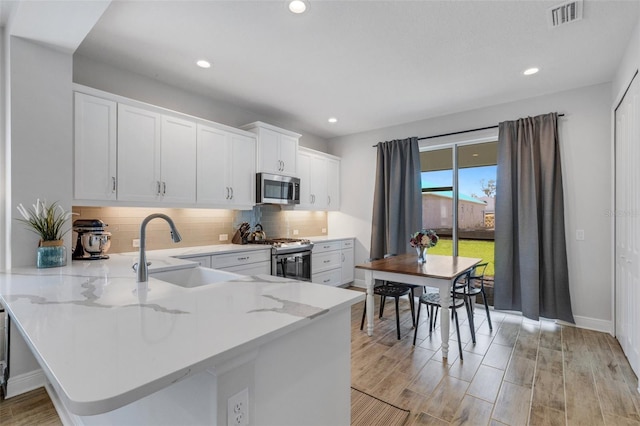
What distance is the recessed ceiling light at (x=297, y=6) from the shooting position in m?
2.10

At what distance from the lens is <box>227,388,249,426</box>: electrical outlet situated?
85cm

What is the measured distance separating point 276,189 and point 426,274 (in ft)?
7.69

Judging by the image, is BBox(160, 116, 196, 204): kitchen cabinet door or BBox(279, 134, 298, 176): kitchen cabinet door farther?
BBox(279, 134, 298, 176): kitchen cabinet door

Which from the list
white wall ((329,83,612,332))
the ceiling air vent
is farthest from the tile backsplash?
the ceiling air vent

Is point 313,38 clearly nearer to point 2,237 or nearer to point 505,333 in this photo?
point 2,237

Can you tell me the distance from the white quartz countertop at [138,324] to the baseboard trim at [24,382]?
0.85 m

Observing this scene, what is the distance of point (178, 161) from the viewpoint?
323 centimetres

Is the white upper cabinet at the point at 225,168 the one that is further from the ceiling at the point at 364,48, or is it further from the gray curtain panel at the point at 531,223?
the gray curtain panel at the point at 531,223

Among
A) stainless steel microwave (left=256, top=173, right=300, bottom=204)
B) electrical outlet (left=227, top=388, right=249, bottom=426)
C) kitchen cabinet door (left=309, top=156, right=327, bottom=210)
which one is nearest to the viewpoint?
electrical outlet (left=227, top=388, right=249, bottom=426)

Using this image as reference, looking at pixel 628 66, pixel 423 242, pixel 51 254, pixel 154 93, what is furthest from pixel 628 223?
pixel 154 93

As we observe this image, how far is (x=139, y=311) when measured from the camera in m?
1.13

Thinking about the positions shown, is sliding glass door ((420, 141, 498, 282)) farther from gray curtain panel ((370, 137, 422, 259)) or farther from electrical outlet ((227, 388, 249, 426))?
electrical outlet ((227, 388, 249, 426))

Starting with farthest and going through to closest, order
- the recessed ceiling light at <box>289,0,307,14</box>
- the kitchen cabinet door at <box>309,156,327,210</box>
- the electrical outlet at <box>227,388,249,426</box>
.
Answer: the kitchen cabinet door at <box>309,156,327,210</box>
the recessed ceiling light at <box>289,0,307,14</box>
the electrical outlet at <box>227,388,249,426</box>

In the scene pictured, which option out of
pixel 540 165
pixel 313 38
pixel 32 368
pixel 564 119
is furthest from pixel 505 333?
pixel 32 368
